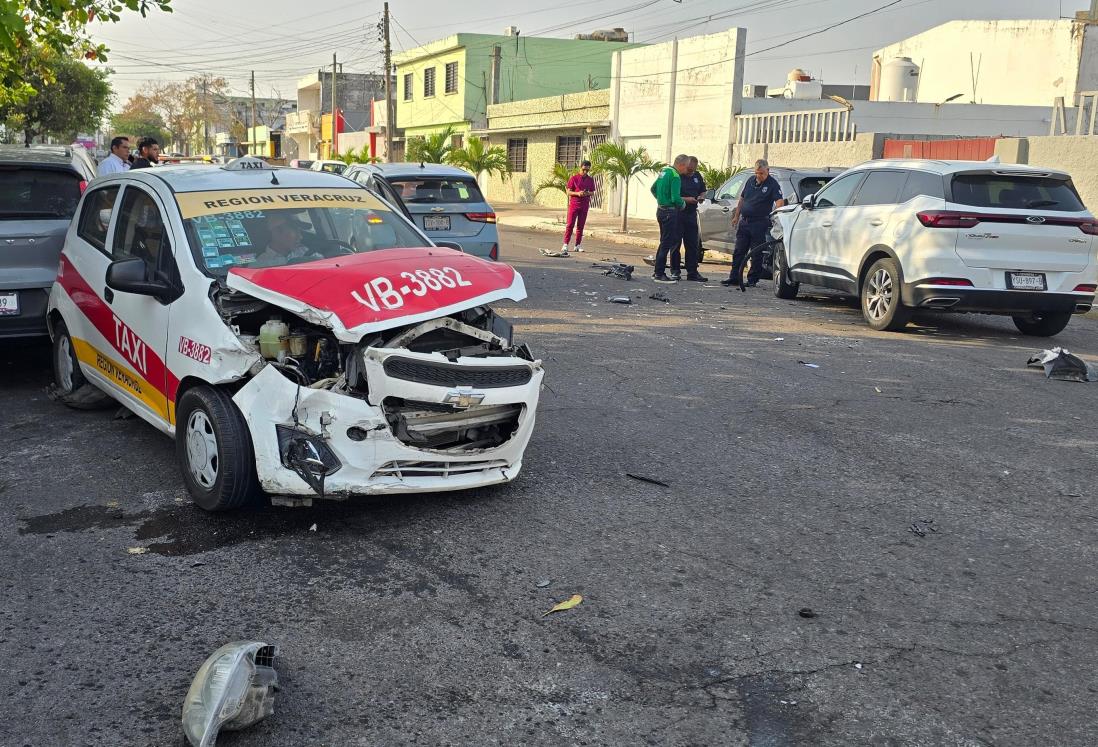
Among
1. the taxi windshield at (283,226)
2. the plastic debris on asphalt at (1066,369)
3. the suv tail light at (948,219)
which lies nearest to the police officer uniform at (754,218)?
the suv tail light at (948,219)

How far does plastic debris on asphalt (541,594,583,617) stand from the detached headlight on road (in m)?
1.21

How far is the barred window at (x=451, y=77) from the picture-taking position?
4706 cm

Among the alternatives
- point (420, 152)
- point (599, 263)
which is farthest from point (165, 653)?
point (420, 152)

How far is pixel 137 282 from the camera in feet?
17.8

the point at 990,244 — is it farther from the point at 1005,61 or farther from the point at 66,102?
the point at 66,102

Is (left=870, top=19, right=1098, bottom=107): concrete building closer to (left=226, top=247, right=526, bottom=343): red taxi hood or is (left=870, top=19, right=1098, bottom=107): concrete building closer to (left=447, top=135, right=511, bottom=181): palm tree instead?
(left=447, top=135, right=511, bottom=181): palm tree

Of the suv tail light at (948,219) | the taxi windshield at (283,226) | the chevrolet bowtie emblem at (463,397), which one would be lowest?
the chevrolet bowtie emblem at (463,397)

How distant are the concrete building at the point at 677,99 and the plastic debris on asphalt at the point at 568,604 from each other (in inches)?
970

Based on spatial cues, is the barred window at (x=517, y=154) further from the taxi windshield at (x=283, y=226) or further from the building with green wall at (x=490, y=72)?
the taxi windshield at (x=283, y=226)

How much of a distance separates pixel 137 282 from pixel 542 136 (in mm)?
35555

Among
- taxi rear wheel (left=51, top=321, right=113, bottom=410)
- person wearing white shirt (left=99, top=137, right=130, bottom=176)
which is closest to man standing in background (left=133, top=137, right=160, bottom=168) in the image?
person wearing white shirt (left=99, top=137, right=130, bottom=176)

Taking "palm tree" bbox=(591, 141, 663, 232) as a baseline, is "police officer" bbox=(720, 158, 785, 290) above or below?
below

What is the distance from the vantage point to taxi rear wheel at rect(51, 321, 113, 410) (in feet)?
22.8

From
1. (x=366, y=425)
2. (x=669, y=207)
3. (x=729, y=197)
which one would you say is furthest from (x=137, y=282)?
(x=729, y=197)
